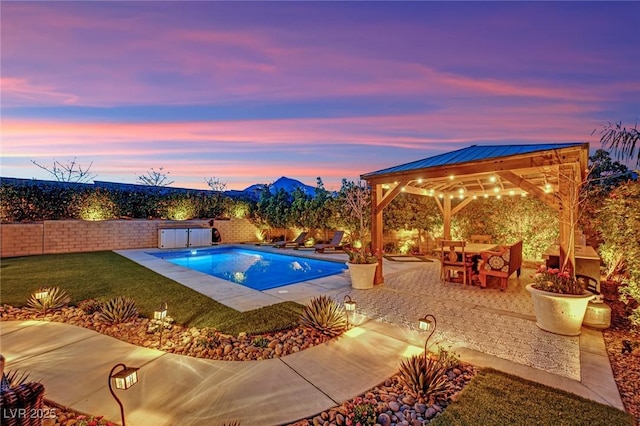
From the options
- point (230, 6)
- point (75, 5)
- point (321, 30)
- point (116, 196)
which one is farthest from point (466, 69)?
point (116, 196)

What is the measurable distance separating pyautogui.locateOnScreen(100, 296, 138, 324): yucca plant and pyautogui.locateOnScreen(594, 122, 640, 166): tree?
8.05 metres

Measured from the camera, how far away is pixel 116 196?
14836mm

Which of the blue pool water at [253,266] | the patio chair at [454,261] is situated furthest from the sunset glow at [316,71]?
the blue pool water at [253,266]

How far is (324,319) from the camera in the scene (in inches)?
168

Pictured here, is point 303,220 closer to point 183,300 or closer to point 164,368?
point 183,300

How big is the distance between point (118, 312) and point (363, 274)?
500 centimetres

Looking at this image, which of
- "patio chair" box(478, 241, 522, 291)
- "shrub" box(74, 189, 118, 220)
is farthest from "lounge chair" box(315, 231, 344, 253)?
"shrub" box(74, 189, 118, 220)

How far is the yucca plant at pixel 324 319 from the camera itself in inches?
167

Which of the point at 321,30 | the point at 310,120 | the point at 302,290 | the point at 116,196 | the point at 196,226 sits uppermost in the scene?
the point at 321,30

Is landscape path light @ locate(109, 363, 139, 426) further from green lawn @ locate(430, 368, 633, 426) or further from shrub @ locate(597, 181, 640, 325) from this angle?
shrub @ locate(597, 181, 640, 325)

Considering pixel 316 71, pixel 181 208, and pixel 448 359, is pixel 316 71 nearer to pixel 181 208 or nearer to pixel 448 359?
pixel 448 359

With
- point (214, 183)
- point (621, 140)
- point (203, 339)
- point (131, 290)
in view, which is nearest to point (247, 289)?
point (131, 290)

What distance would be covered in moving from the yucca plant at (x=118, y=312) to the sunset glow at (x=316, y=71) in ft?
19.3

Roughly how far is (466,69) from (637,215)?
226 inches
